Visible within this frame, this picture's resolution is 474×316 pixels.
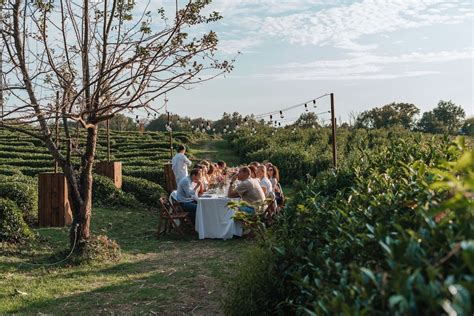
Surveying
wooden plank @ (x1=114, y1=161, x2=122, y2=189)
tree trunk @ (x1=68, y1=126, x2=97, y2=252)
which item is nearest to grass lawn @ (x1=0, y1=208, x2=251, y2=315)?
tree trunk @ (x1=68, y1=126, x2=97, y2=252)

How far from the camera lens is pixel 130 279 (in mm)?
6441

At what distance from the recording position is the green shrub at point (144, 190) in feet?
44.2

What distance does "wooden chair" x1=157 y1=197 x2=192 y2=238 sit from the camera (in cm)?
958

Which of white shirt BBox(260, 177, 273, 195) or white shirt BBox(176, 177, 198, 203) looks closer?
white shirt BBox(260, 177, 273, 195)

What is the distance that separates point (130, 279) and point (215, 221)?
3180 mm

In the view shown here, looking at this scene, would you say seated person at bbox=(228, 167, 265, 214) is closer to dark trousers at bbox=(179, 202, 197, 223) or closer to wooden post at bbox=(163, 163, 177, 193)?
dark trousers at bbox=(179, 202, 197, 223)

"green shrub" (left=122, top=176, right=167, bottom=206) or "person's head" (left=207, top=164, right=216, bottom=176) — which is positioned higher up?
"person's head" (left=207, top=164, right=216, bottom=176)

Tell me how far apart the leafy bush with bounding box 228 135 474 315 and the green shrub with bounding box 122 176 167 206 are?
29.8 feet

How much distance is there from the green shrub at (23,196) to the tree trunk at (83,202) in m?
3.22

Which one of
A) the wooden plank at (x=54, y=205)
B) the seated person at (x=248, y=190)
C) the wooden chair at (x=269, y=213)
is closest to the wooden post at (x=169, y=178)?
the wooden plank at (x=54, y=205)

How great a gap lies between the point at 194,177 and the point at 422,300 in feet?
27.4

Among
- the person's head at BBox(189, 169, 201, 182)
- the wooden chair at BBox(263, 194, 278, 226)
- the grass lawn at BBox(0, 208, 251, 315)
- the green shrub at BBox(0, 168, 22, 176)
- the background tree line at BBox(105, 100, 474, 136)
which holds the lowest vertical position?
the grass lawn at BBox(0, 208, 251, 315)

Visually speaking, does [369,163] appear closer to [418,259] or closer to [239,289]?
[239,289]

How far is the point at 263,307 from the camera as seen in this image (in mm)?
3922
